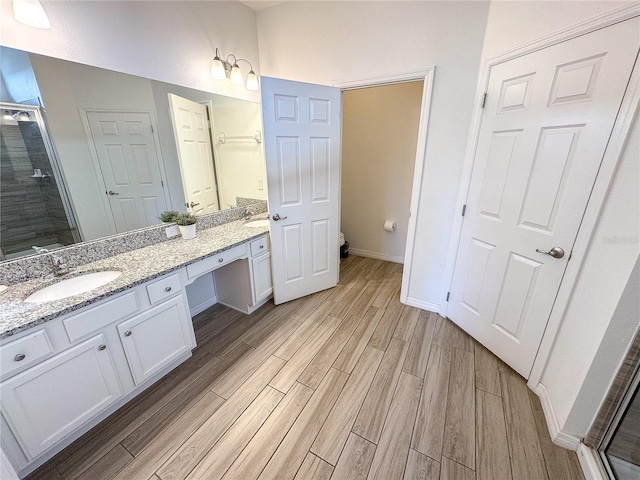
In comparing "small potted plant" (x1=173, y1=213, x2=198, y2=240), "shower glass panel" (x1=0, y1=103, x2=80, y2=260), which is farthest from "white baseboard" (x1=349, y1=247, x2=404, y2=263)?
"shower glass panel" (x1=0, y1=103, x2=80, y2=260)

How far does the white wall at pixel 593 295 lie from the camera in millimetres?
1103

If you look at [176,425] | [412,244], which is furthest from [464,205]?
[176,425]

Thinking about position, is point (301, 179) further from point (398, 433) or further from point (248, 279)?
point (398, 433)

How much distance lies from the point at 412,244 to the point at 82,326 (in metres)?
2.33

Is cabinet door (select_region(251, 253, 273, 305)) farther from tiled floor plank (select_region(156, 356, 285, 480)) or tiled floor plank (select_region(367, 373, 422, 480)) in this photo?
tiled floor plank (select_region(367, 373, 422, 480))

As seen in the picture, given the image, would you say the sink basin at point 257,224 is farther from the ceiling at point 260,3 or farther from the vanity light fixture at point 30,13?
the ceiling at point 260,3

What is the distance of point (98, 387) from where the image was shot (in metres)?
1.34

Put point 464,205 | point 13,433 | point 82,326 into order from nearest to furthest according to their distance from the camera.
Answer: point 13,433
point 82,326
point 464,205

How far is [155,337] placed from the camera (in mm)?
1560

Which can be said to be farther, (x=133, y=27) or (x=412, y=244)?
(x=412, y=244)

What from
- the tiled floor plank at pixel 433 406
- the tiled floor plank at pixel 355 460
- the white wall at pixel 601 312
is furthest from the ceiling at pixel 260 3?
the tiled floor plank at pixel 355 460

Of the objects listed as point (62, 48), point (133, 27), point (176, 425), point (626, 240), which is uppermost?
point (133, 27)

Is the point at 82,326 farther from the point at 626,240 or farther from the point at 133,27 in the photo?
the point at 626,240

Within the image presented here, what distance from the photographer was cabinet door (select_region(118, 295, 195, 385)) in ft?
4.72
